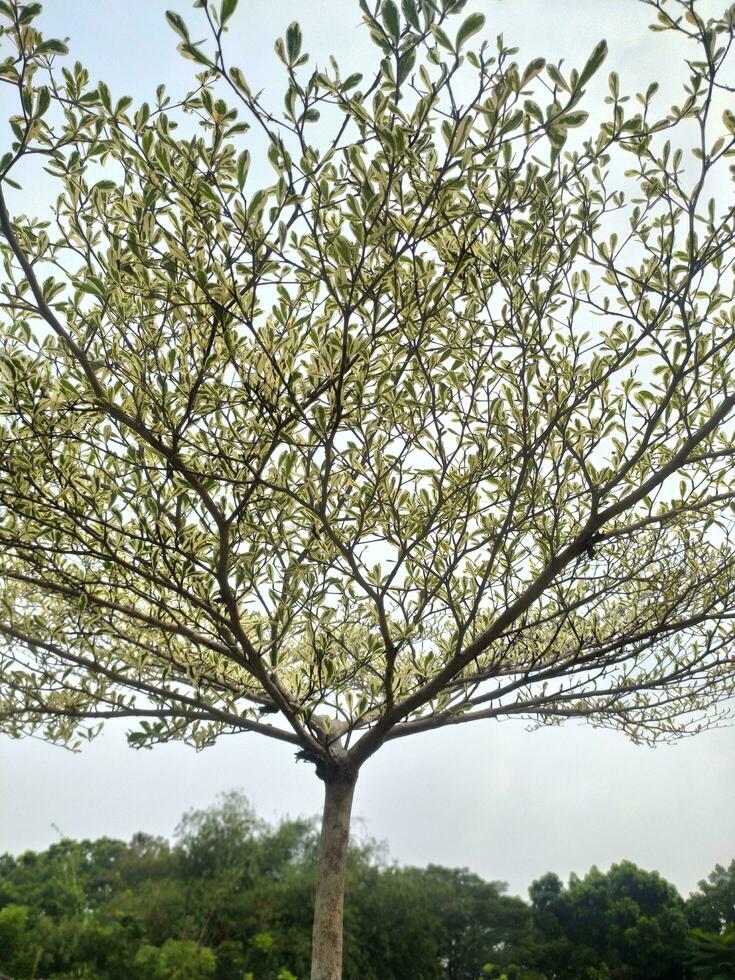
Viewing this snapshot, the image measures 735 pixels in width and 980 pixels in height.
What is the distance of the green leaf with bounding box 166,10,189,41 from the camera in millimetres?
1659

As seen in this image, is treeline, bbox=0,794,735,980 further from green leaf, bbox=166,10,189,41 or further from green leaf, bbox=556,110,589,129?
green leaf, bbox=166,10,189,41

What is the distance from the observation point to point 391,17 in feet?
5.30

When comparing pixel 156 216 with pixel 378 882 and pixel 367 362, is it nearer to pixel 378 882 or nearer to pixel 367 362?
pixel 367 362

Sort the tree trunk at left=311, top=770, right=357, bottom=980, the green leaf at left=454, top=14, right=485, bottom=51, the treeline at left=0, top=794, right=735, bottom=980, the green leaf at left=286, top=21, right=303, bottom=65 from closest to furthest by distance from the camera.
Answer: the green leaf at left=454, top=14, right=485, bottom=51 → the green leaf at left=286, top=21, right=303, bottom=65 → the tree trunk at left=311, top=770, right=357, bottom=980 → the treeline at left=0, top=794, right=735, bottom=980

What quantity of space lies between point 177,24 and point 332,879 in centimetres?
345

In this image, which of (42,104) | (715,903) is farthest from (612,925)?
(42,104)

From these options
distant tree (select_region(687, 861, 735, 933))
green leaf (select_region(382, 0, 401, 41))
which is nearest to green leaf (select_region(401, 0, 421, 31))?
green leaf (select_region(382, 0, 401, 41))

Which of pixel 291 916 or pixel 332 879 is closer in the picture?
pixel 332 879

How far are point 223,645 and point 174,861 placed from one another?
1554 centimetres

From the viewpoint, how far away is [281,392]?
7.54 ft

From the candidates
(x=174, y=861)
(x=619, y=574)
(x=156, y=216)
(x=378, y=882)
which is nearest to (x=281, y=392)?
(x=156, y=216)

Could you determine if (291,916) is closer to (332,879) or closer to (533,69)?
(332,879)

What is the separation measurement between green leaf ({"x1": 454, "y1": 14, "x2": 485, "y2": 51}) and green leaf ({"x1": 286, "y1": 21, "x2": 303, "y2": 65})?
1.25 feet

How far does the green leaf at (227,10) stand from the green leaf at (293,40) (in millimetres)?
134
